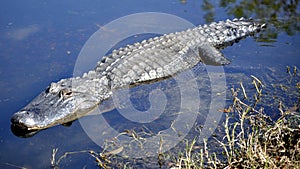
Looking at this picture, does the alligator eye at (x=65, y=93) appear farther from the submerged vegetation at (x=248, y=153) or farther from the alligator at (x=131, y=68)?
the submerged vegetation at (x=248, y=153)

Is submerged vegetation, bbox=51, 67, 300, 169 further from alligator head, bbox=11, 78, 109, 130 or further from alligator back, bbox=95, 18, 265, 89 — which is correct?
alligator back, bbox=95, 18, 265, 89

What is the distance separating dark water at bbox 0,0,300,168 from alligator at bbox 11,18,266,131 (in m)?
0.20

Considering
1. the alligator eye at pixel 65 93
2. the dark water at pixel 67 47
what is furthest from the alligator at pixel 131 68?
the dark water at pixel 67 47

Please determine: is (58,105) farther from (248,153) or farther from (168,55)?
(248,153)

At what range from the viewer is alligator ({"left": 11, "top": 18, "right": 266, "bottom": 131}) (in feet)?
16.6

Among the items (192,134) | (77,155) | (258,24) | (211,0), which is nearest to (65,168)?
(77,155)

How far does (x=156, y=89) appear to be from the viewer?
579 centimetres

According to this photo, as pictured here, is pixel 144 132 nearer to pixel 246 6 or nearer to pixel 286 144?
pixel 286 144

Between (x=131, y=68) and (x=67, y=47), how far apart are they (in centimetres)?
156

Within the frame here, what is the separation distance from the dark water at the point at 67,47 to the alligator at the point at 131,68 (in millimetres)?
198

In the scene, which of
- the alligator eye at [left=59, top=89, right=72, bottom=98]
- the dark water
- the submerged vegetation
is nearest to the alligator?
the alligator eye at [left=59, top=89, right=72, bottom=98]

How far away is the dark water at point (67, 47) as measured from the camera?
4711 millimetres

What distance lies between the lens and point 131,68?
5961 mm

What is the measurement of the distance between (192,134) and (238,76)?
1.62 metres
